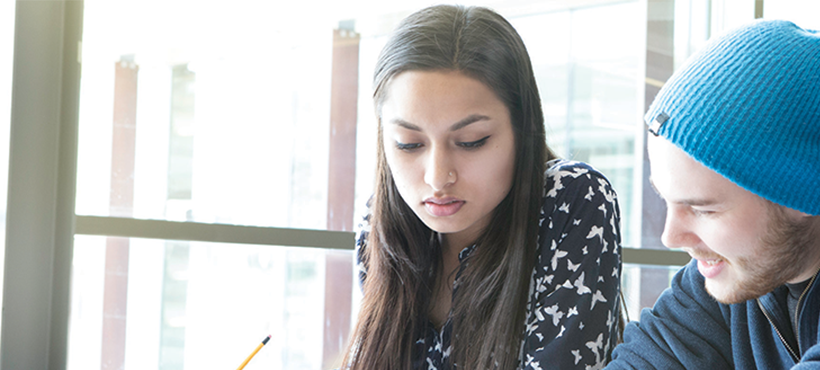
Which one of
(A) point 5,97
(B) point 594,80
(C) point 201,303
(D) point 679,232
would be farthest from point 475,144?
(B) point 594,80

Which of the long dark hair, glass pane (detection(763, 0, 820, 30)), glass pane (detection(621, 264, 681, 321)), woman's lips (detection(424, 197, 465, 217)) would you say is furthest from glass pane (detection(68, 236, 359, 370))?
glass pane (detection(763, 0, 820, 30))

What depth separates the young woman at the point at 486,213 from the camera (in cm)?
99

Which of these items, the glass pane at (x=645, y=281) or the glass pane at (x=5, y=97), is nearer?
the glass pane at (x=5, y=97)

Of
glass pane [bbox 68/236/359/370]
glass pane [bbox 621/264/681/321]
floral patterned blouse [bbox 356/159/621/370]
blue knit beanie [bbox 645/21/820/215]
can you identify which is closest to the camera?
blue knit beanie [bbox 645/21/820/215]

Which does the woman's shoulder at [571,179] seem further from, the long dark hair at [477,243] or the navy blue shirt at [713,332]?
the navy blue shirt at [713,332]

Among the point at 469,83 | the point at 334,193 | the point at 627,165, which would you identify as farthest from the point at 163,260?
the point at 627,165

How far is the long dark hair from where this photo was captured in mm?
1041

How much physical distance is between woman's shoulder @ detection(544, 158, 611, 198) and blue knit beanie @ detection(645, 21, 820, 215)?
1.01 feet

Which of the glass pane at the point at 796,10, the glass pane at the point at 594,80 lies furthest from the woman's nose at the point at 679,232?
the glass pane at the point at 796,10

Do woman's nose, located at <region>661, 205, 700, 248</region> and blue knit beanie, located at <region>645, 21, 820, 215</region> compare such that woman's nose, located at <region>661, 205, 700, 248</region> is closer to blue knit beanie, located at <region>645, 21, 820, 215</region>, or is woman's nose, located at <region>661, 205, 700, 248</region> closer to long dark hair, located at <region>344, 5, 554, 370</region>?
blue knit beanie, located at <region>645, 21, 820, 215</region>

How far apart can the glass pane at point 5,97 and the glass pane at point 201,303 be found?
6.6 inches

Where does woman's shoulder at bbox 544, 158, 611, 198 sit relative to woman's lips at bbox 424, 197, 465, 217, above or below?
above

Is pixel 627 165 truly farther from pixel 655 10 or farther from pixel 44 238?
pixel 44 238

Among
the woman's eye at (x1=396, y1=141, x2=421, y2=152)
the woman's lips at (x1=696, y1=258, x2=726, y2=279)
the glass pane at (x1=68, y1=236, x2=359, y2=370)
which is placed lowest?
the glass pane at (x1=68, y1=236, x2=359, y2=370)
